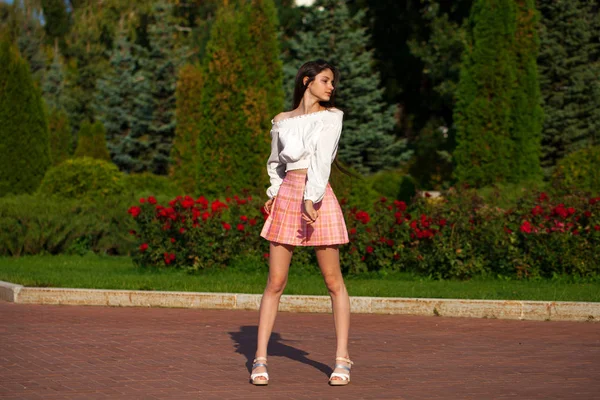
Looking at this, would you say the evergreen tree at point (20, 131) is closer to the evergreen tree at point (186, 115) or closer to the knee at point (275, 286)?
the evergreen tree at point (186, 115)

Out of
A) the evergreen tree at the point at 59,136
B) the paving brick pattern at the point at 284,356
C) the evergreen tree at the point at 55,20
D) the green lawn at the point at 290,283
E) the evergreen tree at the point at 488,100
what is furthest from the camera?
the evergreen tree at the point at 55,20

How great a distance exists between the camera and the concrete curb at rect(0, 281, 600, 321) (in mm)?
9695

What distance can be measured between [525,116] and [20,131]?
1078 centimetres

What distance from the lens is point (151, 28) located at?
4081cm

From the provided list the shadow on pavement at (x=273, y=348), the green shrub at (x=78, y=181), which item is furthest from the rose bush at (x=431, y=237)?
the green shrub at (x=78, y=181)

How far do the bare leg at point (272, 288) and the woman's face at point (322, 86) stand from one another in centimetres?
98

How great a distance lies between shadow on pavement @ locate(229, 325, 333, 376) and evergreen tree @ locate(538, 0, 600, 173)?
2112 centimetres

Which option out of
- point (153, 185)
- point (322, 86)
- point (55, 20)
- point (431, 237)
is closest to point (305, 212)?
point (322, 86)

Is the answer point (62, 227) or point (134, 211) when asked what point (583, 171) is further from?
point (62, 227)

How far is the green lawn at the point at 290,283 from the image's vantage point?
1064 cm

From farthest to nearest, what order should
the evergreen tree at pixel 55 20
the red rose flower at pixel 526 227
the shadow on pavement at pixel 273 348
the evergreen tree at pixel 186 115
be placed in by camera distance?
the evergreen tree at pixel 55 20, the evergreen tree at pixel 186 115, the red rose flower at pixel 526 227, the shadow on pavement at pixel 273 348

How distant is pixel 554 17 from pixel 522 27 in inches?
326

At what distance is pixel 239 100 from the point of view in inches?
768

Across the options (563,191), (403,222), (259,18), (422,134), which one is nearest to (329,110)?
(403,222)
